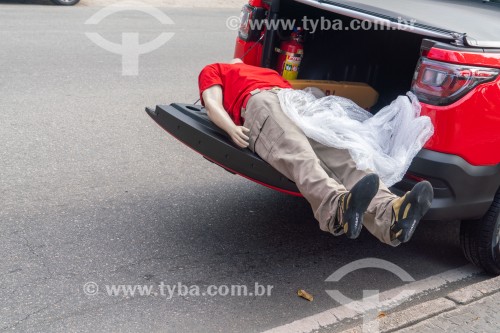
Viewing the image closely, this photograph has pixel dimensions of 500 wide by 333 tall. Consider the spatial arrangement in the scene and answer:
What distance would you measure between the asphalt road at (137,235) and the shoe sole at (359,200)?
0.67 meters

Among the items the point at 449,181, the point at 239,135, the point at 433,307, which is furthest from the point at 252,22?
the point at 433,307

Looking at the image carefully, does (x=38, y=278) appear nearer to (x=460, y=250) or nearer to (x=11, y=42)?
(x=460, y=250)

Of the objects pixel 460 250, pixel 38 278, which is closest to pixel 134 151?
pixel 38 278

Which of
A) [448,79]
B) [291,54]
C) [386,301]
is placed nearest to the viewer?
[448,79]

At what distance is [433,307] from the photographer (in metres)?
3.77

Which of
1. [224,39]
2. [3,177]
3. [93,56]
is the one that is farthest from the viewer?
[224,39]

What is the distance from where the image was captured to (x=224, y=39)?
11688 millimetres

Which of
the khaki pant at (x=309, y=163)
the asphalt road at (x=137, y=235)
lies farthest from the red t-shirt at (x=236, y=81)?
the asphalt road at (x=137, y=235)

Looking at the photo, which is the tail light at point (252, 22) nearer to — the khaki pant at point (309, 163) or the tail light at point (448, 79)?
the khaki pant at point (309, 163)

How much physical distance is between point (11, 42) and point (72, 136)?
12.4 feet

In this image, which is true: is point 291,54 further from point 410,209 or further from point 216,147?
point 410,209

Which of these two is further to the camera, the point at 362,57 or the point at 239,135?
the point at 362,57

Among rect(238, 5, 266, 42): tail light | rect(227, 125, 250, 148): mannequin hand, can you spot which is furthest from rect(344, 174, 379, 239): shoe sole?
rect(238, 5, 266, 42): tail light

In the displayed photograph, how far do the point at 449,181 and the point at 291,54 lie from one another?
65.3 inches
